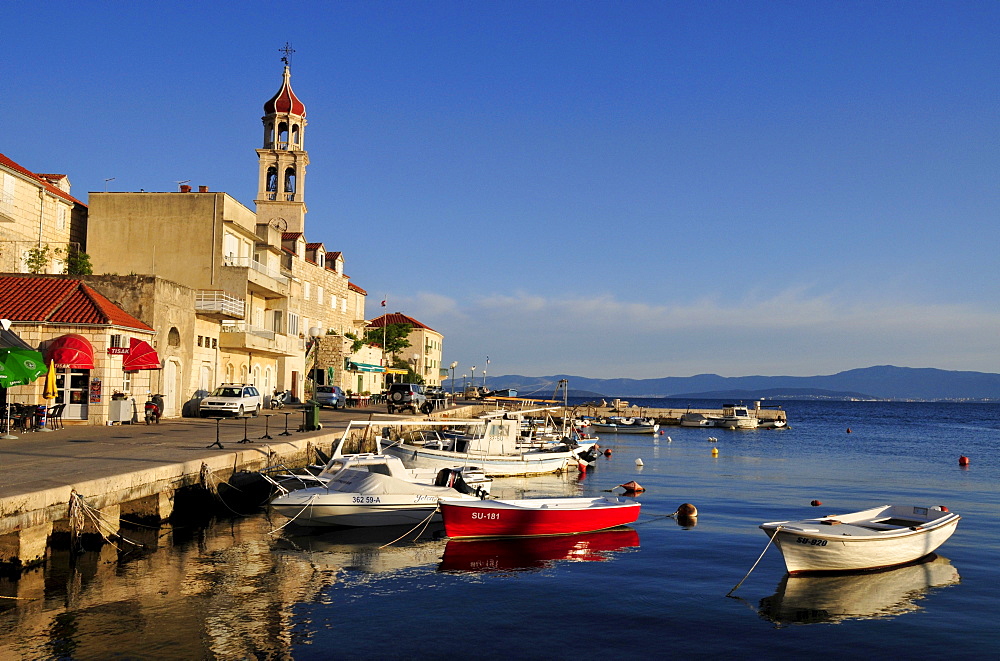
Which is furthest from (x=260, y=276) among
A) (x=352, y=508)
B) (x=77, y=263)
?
(x=352, y=508)

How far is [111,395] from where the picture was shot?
29.6 meters

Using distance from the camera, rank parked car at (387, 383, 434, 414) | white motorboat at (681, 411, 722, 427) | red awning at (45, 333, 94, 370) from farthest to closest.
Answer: white motorboat at (681, 411, 722, 427), parked car at (387, 383, 434, 414), red awning at (45, 333, 94, 370)

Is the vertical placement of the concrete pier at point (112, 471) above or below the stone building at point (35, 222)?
below

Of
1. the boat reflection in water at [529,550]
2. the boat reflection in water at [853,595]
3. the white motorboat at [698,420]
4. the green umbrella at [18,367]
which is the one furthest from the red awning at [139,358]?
the white motorboat at [698,420]

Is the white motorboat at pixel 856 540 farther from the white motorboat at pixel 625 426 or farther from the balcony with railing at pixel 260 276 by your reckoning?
the white motorboat at pixel 625 426

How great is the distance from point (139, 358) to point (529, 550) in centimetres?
1784

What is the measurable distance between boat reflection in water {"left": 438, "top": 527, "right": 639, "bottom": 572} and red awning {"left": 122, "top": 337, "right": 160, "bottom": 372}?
15811 millimetres

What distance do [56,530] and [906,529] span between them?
16.7 meters

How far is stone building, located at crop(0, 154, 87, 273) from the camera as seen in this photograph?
36.5 meters

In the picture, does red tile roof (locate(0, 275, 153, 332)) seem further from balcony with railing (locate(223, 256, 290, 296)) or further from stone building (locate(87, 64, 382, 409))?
balcony with railing (locate(223, 256, 290, 296))

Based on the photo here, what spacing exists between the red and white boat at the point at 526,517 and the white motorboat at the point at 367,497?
924 mm

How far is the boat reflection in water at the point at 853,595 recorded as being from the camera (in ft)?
45.8

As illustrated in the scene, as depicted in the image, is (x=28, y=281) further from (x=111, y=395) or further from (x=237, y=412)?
(x=237, y=412)

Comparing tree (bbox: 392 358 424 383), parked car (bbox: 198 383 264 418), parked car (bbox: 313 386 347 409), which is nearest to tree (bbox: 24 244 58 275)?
parked car (bbox: 198 383 264 418)
